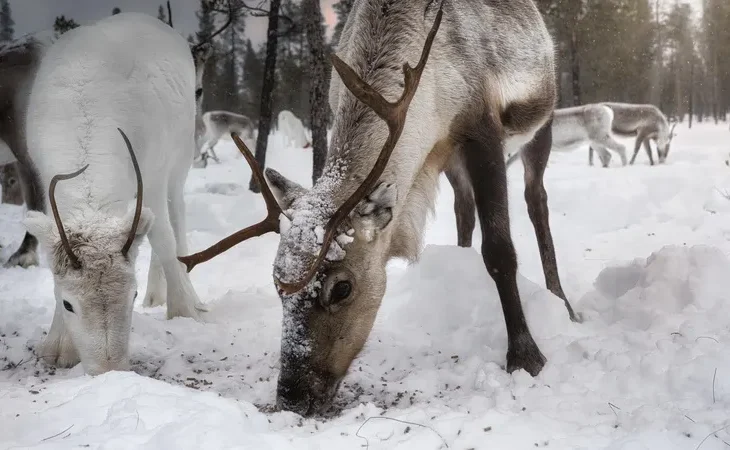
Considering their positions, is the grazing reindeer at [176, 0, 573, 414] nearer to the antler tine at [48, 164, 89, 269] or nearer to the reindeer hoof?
the reindeer hoof

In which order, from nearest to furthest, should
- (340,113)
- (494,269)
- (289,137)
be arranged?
(340,113) < (494,269) < (289,137)

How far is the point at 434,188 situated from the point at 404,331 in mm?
1039

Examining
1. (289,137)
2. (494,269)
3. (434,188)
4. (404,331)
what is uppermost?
(434,188)

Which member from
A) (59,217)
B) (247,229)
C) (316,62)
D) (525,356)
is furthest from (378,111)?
(316,62)

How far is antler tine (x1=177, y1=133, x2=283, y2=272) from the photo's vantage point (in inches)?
92.2

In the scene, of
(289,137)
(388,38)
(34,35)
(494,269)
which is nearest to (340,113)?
(388,38)

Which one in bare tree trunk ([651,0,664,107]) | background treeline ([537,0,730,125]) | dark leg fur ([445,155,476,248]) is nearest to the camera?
dark leg fur ([445,155,476,248])

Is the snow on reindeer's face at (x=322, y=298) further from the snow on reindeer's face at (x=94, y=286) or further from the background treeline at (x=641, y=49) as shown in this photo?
the background treeline at (x=641, y=49)

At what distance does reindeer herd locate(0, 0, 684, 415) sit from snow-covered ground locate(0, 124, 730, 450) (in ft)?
0.98

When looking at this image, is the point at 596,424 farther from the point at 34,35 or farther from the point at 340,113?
the point at 34,35

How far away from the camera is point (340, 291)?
2.50 meters

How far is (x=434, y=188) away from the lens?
126 inches

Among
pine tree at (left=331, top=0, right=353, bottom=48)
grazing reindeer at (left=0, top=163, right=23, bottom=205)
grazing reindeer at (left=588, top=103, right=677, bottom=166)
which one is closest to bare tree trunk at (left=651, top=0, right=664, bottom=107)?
grazing reindeer at (left=588, top=103, right=677, bottom=166)

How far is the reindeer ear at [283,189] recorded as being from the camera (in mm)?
2658
